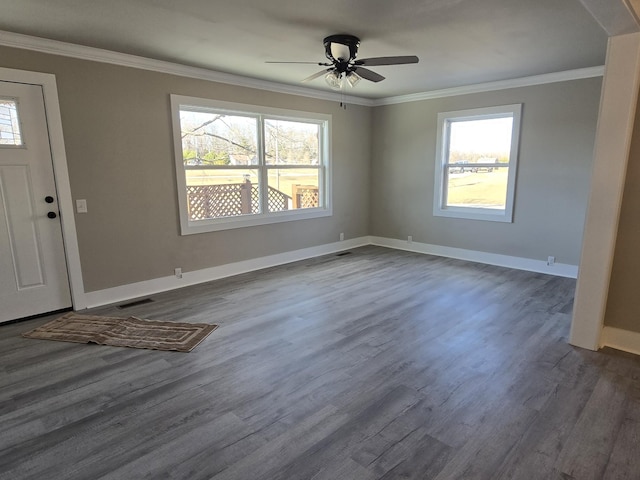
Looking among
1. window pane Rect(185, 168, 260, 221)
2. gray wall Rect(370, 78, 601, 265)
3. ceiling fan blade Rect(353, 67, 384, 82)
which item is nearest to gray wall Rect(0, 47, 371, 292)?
window pane Rect(185, 168, 260, 221)

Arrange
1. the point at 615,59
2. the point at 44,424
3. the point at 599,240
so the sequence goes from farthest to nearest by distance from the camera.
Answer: the point at 599,240, the point at 615,59, the point at 44,424

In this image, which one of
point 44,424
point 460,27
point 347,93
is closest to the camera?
point 44,424

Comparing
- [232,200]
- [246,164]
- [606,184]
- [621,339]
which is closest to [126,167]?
[232,200]

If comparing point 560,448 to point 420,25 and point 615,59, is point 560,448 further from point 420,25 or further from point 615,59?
point 420,25

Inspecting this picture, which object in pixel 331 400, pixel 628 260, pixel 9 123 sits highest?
pixel 9 123

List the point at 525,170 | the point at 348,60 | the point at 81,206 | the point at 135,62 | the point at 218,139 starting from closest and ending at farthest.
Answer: the point at 348,60
the point at 81,206
the point at 135,62
the point at 218,139
the point at 525,170

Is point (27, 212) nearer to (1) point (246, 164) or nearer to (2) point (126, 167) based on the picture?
(2) point (126, 167)

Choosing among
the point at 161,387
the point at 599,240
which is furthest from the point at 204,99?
the point at 599,240

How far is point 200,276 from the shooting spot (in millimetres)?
4832

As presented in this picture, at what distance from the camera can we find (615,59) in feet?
8.70

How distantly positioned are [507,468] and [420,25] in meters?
3.10

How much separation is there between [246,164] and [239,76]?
1.13 m

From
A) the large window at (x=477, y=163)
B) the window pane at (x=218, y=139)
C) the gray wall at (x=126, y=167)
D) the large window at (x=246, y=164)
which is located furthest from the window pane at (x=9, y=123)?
the large window at (x=477, y=163)

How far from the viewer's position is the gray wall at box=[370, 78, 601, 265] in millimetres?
4680
